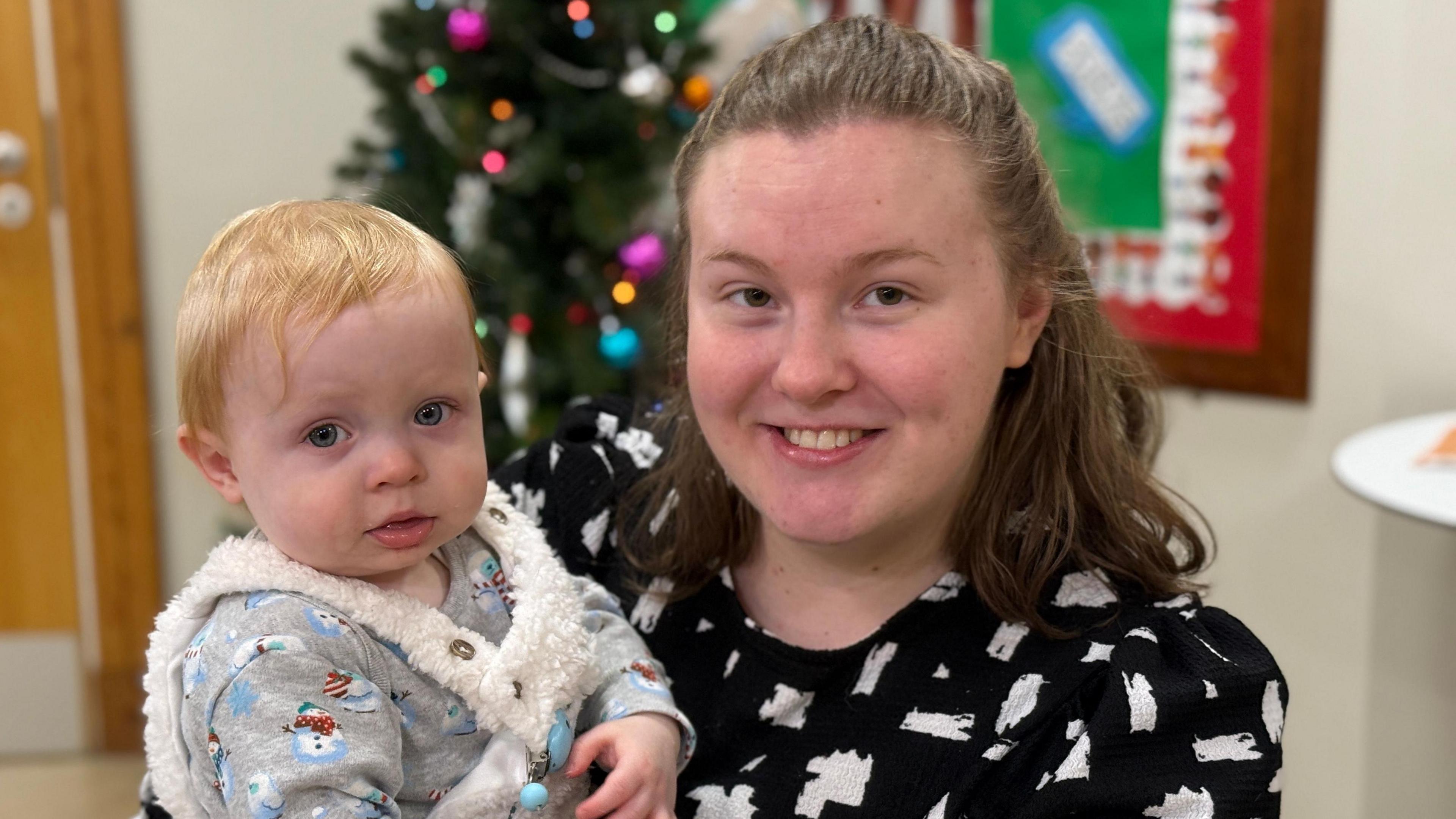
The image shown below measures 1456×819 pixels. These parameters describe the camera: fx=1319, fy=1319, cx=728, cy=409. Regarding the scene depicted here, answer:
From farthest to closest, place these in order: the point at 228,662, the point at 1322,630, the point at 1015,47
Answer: the point at 1015,47 < the point at 1322,630 < the point at 228,662

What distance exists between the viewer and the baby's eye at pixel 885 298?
1.18 metres

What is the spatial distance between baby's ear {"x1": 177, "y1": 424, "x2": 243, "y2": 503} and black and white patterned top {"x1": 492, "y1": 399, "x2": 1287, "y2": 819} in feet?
1.61

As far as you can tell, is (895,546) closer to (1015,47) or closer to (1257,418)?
(1257,418)

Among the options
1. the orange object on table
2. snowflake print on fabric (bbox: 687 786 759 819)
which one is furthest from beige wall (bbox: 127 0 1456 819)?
snowflake print on fabric (bbox: 687 786 759 819)

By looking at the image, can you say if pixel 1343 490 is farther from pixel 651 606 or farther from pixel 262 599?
pixel 262 599

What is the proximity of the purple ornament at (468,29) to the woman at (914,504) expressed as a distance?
163 cm

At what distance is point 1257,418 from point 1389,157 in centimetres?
62

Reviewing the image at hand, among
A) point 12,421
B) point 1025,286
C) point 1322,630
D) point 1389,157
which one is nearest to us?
point 1025,286

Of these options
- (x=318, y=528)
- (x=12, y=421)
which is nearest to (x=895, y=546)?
(x=318, y=528)

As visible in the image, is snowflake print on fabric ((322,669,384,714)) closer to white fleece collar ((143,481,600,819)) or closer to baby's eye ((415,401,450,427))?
white fleece collar ((143,481,600,819))

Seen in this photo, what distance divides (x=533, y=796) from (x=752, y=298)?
1.58ft

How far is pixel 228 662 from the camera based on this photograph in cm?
100

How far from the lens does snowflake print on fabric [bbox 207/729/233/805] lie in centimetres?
97

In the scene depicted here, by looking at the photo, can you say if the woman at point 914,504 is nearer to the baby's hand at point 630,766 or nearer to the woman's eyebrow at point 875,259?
the woman's eyebrow at point 875,259
